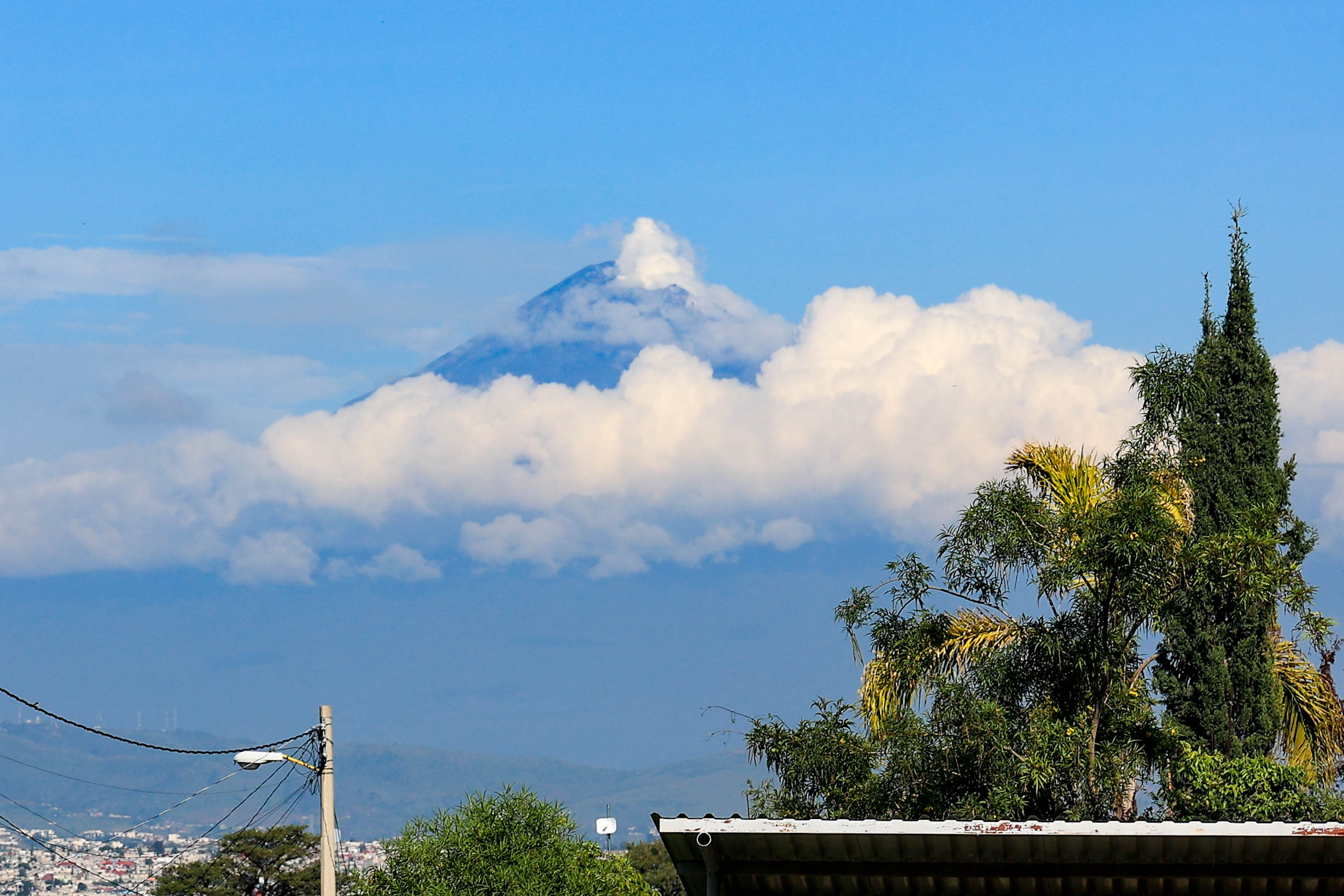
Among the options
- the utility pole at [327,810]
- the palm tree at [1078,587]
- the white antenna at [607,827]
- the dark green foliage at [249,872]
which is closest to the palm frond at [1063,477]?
the palm tree at [1078,587]

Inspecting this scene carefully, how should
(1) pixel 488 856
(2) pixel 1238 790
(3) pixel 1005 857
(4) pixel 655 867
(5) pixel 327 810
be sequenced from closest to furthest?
1. (3) pixel 1005 857
2. (2) pixel 1238 790
3. (5) pixel 327 810
4. (1) pixel 488 856
5. (4) pixel 655 867

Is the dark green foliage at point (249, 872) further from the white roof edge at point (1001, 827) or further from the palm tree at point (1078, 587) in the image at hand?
the white roof edge at point (1001, 827)

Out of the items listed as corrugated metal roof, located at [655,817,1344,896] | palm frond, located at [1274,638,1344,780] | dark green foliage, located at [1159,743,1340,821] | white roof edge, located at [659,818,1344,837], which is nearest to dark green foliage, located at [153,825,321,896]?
palm frond, located at [1274,638,1344,780]

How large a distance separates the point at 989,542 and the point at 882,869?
10549mm

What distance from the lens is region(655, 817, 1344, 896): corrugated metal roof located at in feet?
30.9

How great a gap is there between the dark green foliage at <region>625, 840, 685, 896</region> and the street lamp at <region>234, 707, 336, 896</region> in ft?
160

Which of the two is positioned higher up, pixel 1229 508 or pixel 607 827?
pixel 1229 508

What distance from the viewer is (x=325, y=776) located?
2092 cm

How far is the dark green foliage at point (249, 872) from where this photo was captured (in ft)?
256

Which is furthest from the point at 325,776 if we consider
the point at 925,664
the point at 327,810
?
the point at 925,664

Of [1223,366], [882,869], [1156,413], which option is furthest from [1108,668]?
[882,869]

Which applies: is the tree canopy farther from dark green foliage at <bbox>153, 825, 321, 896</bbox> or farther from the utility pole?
dark green foliage at <bbox>153, 825, 321, 896</bbox>

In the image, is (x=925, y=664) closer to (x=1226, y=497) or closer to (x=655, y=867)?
(x=1226, y=497)

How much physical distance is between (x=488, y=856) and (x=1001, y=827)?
27.2m
